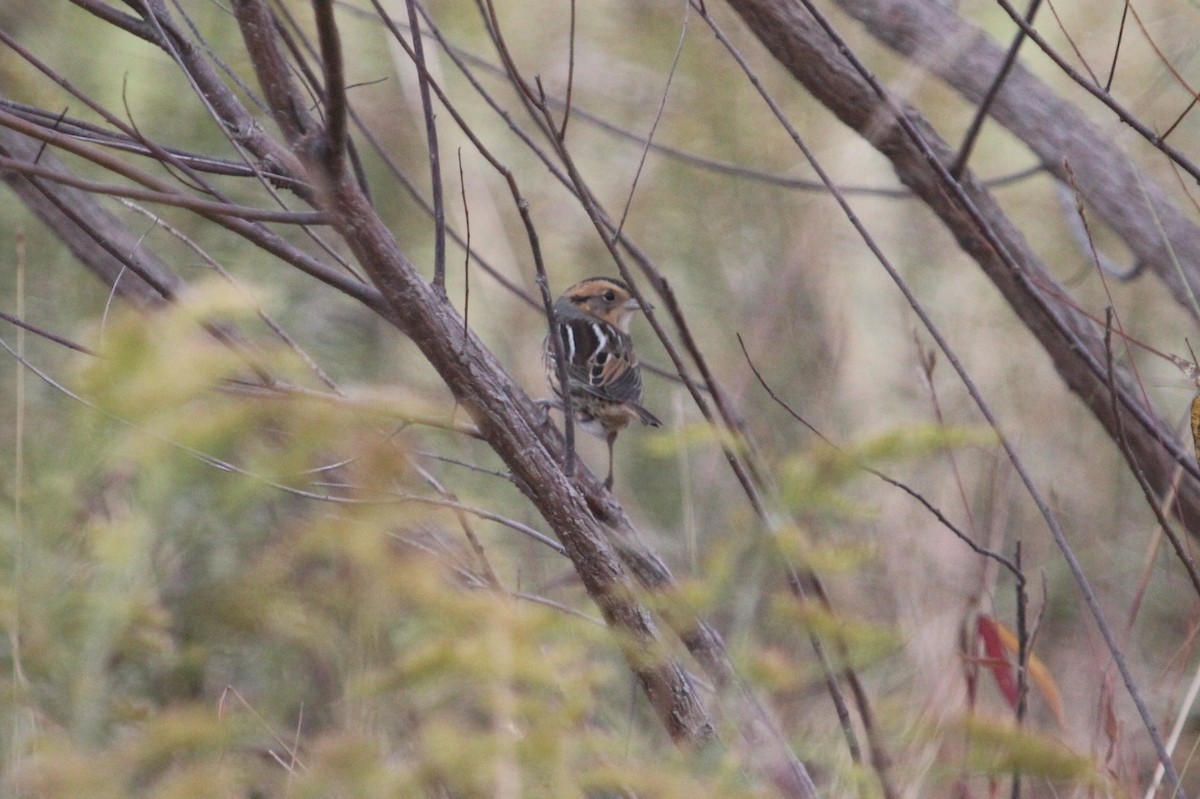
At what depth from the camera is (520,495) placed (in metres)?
4.75

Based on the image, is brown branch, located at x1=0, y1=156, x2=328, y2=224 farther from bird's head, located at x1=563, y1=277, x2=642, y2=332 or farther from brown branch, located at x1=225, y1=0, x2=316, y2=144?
bird's head, located at x1=563, y1=277, x2=642, y2=332

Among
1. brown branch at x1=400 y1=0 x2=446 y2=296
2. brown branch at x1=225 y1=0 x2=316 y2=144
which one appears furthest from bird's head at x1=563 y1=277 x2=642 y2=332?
brown branch at x1=225 y1=0 x2=316 y2=144

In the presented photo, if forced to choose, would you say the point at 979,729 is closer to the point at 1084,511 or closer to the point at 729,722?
the point at 729,722

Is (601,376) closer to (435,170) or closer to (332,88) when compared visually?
(435,170)

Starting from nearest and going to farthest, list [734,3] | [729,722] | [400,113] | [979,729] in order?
[979,729]
[729,722]
[734,3]
[400,113]

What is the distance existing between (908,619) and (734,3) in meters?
1.84

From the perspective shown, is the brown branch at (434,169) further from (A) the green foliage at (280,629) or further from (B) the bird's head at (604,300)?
(B) the bird's head at (604,300)

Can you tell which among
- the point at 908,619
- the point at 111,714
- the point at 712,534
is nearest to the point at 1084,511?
the point at 712,534

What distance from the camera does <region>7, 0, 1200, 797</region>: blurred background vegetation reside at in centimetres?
119

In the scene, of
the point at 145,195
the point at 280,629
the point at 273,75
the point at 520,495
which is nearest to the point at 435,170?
the point at 273,75

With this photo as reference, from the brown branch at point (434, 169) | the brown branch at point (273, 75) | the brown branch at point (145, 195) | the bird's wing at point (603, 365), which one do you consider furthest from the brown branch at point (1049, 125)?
the brown branch at point (145, 195)

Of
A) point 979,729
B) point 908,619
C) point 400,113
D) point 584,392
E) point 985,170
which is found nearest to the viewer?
point 979,729

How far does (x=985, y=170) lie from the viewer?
6852 mm

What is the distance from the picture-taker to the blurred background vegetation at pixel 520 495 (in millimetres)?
1190
